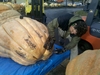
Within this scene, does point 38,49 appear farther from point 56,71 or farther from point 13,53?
point 56,71

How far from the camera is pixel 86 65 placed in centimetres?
168

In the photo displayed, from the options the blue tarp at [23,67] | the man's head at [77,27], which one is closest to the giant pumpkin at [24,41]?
the blue tarp at [23,67]

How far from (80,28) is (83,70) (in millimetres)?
1046

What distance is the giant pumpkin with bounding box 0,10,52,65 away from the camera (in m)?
2.14

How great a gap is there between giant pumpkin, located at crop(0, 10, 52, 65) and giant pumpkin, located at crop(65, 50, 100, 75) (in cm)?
50

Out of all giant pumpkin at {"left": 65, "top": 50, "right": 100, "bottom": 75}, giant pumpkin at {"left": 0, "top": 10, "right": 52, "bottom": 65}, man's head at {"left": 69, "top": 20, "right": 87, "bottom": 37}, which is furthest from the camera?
man's head at {"left": 69, "top": 20, "right": 87, "bottom": 37}

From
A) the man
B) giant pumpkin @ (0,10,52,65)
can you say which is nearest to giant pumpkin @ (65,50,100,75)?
giant pumpkin @ (0,10,52,65)

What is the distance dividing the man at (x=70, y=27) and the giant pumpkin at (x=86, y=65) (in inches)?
27.2

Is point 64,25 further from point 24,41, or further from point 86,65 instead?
point 86,65

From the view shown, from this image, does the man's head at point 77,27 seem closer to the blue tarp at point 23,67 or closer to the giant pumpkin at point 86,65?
the blue tarp at point 23,67

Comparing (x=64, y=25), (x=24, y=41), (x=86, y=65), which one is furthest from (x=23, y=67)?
(x=64, y=25)

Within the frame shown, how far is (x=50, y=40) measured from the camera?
2.33 metres

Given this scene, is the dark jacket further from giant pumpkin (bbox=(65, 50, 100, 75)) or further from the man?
giant pumpkin (bbox=(65, 50, 100, 75))

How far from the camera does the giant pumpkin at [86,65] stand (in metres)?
1.57
